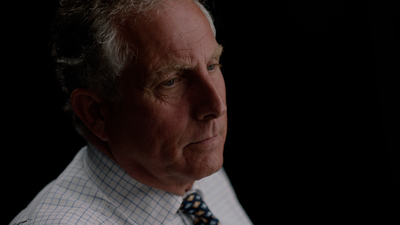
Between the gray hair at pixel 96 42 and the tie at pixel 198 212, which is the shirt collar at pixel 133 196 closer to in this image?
the tie at pixel 198 212

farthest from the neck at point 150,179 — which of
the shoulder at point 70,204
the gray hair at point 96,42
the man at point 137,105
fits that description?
the gray hair at point 96,42

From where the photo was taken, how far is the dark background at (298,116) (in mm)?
2531

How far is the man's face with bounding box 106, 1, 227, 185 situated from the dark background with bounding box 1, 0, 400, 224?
109 cm

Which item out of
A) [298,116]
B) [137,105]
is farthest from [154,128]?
[298,116]

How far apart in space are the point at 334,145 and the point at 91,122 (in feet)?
5.80

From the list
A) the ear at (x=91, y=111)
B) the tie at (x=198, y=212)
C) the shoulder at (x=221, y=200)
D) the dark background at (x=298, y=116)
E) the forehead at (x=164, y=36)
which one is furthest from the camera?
the dark background at (x=298, y=116)

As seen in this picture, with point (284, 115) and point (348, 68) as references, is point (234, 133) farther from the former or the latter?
point (348, 68)

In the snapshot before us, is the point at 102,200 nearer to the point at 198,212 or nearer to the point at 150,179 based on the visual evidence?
the point at 150,179

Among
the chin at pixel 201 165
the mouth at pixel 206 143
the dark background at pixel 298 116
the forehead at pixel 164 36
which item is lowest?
the dark background at pixel 298 116

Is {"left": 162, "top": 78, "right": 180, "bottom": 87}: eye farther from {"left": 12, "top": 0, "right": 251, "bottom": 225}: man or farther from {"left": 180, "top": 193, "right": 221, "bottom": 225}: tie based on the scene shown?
{"left": 180, "top": 193, "right": 221, "bottom": 225}: tie

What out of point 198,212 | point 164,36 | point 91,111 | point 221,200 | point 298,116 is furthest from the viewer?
point 298,116

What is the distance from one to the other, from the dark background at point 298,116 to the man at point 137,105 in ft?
2.83

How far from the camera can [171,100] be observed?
5.14 ft

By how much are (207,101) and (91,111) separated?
45cm
